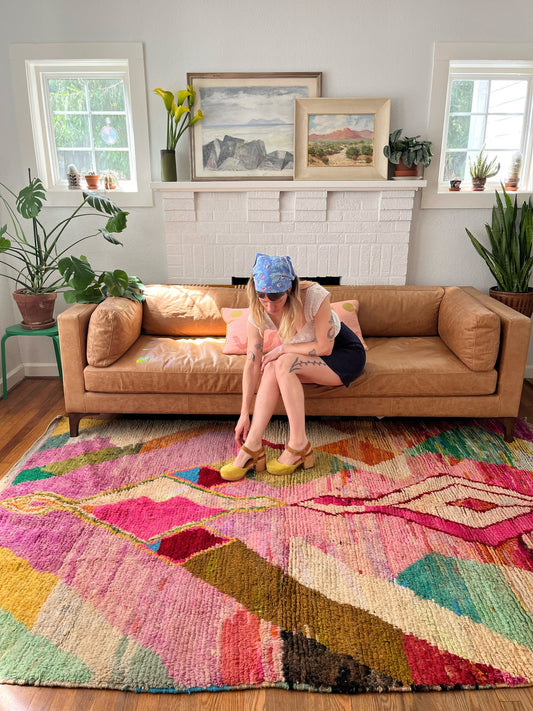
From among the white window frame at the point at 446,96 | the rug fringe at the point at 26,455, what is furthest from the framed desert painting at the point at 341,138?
the rug fringe at the point at 26,455

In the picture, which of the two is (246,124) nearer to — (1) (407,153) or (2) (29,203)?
(1) (407,153)

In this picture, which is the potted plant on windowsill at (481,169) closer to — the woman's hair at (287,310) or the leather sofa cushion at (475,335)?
the leather sofa cushion at (475,335)

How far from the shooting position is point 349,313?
10.9 ft

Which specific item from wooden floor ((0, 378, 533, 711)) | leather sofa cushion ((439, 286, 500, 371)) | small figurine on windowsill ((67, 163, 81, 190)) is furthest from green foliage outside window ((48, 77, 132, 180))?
wooden floor ((0, 378, 533, 711))

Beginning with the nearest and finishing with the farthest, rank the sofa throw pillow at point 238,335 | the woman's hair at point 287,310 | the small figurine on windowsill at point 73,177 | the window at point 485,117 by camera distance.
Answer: the woman's hair at point 287,310 → the sofa throw pillow at point 238,335 → the window at point 485,117 → the small figurine on windowsill at point 73,177

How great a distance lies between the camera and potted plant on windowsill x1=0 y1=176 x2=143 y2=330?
10.4ft

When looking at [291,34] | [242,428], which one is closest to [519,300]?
[242,428]

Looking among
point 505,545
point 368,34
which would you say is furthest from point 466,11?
point 505,545

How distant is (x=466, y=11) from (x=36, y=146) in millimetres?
2822

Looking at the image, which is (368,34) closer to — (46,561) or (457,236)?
(457,236)

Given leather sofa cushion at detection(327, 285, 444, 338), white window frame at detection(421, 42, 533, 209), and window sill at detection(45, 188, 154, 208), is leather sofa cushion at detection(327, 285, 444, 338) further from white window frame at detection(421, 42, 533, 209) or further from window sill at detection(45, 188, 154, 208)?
window sill at detection(45, 188, 154, 208)

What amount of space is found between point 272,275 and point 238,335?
0.88 m

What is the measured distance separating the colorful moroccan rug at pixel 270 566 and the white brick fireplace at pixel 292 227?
4.23 feet

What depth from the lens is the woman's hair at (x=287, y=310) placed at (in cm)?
248
